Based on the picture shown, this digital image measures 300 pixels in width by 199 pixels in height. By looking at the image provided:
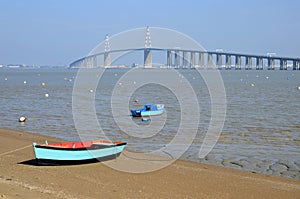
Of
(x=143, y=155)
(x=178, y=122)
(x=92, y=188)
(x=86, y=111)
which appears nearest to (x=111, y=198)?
(x=92, y=188)

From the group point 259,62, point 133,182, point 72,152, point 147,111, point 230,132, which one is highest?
point 259,62

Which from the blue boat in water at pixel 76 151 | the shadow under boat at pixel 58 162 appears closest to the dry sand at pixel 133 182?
the shadow under boat at pixel 58 162

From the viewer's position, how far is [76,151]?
12914mm

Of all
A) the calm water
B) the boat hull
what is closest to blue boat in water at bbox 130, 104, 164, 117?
the calm water

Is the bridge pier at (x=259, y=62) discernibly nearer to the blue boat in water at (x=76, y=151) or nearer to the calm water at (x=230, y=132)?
the calm water at (x=230, y=132)

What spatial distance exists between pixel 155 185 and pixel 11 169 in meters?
3.83

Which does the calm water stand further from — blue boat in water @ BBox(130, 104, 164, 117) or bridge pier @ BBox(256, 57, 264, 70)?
bridge pier @ BBox(256, 57, 264, 70)

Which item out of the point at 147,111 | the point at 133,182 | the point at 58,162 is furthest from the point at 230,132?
the point at 133,182

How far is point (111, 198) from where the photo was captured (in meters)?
9.91

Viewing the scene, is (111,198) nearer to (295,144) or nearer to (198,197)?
(198,197)

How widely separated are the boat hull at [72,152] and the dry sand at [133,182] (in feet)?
0.83

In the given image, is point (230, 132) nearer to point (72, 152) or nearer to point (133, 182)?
point (72, 152)

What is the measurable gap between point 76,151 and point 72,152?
108 mm

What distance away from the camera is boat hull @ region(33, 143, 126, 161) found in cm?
1260
